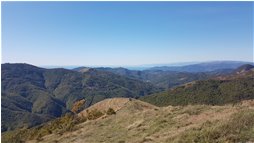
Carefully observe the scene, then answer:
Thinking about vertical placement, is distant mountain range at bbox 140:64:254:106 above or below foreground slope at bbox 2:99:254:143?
below

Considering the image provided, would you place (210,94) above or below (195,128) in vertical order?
below

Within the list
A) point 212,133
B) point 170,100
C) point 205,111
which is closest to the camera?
point 212,133

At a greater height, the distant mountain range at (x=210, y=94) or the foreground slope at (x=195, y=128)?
the foreground slope at (x=195, y=128)

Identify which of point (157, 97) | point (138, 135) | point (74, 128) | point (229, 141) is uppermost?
point (229, 141)

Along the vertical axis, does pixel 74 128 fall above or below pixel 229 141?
below

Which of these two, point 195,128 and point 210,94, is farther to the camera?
point 210,94

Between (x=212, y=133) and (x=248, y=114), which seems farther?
(x=248, y=114)

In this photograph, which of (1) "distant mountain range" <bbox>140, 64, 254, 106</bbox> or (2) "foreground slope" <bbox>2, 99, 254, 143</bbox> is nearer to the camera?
(2) "foreground slope" <bbox>2, 99, 254, 143</bbox>

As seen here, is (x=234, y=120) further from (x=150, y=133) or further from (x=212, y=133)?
(x=150, y=133)

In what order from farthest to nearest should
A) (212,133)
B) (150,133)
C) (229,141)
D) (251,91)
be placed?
(251,91)
(150,133)
(212,133)
(229,141)

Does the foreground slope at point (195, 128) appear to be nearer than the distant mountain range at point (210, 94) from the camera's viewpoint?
Yes

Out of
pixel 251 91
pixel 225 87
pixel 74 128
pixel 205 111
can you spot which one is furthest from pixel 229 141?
pixel 225 87
